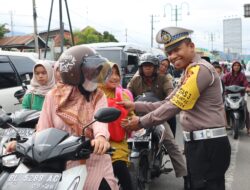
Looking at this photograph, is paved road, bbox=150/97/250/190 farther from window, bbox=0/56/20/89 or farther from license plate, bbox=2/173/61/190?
license plate, bbox=2/173/61/190

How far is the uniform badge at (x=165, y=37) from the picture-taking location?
3.14 metres

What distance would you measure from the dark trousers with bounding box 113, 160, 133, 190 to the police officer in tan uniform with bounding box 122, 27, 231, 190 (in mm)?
528

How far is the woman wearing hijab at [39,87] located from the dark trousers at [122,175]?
62.6 inches

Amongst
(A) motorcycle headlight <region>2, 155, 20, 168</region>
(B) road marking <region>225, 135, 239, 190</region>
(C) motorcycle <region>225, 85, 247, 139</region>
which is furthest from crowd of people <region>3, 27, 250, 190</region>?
(C) motorcycle <region>225, 85, 247, 139</region>

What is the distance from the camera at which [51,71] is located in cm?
508

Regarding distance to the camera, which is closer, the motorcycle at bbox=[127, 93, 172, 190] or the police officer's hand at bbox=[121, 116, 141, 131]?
the police officer's hand at bbox=[121, 116, 141, 131]

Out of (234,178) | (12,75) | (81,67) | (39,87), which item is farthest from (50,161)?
(12,75)

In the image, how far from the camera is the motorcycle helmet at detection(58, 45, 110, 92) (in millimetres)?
2488

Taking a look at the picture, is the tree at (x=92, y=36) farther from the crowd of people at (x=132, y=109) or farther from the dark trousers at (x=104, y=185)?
the dark trousers at (x=104, y=185)

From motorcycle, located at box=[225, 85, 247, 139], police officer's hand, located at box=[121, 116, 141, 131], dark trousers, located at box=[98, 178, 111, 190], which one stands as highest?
police officer's hand, located at box=[121, 116, 141, 131]

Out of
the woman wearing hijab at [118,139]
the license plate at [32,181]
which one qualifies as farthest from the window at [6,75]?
the license plate at [32,181]

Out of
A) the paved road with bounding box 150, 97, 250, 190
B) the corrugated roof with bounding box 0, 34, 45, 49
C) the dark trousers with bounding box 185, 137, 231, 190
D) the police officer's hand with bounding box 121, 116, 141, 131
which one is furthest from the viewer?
the corrugated roof with bounding box 0, 34, 45, 49

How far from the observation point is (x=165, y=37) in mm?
3174

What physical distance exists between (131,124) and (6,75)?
171 inches
